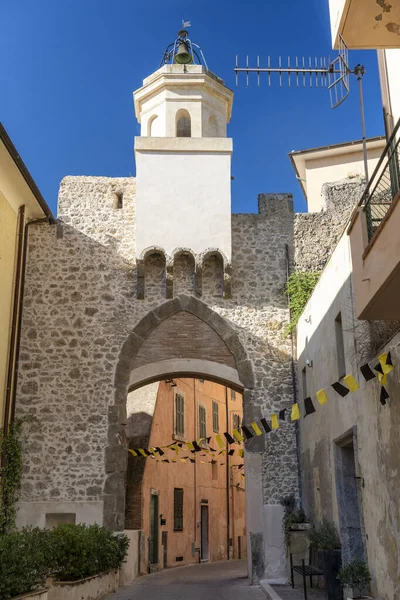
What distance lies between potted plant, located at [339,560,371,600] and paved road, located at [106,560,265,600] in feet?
11.0

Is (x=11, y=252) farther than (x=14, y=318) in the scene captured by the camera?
No

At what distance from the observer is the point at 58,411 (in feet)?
46.9

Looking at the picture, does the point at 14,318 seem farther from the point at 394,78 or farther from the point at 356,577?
the point at 394,78

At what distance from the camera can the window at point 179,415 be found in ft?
74.6

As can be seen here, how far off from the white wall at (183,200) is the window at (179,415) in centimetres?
911

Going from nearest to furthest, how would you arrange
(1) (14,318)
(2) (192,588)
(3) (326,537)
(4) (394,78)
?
1. (4) (394,78)
2. (3) (326,537)
3. (2) (192,588)
4. (1) (14,318)

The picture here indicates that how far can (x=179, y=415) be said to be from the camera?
23.1 metres

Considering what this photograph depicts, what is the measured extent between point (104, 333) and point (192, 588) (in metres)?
5.60

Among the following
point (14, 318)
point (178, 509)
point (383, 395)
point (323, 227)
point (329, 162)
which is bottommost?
point (178, 509)

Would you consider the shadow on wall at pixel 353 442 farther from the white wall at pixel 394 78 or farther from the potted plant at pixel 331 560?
the white wall at pixel 394 78

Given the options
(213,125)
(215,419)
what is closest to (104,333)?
(213,125)

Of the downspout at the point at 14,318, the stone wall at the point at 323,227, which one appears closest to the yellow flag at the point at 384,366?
the stone wall at the point at 323,227

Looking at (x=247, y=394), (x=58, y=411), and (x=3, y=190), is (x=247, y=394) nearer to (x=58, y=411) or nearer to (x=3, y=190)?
(x=58, y=411)

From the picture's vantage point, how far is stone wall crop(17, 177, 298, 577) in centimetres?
1397
